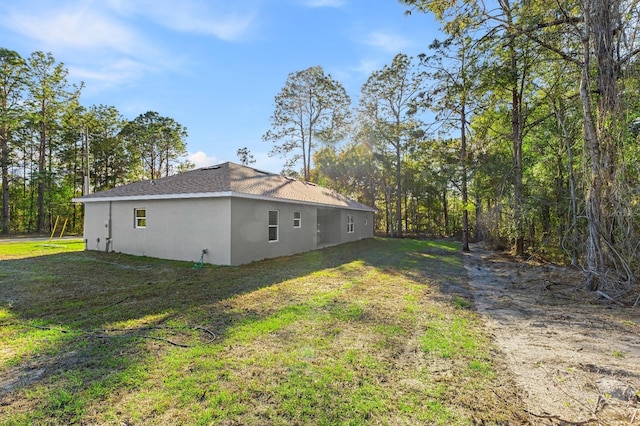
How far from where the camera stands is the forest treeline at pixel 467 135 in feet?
19.6

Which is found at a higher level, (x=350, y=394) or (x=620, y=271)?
(x=620, y=271)

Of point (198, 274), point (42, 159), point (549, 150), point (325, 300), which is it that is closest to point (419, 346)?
point (325, 300)

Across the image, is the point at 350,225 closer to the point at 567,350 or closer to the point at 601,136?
the point at 601,136

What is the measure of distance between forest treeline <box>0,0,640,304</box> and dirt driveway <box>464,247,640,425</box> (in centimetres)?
127

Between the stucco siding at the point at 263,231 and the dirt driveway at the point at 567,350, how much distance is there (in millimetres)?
6565

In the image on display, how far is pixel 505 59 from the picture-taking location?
31.2ft

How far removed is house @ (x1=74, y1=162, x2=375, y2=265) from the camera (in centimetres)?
943

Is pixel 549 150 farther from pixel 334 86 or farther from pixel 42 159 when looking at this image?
pixel 42 159

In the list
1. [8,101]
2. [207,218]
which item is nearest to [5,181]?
[8,101]

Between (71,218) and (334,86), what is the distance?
82.6ft

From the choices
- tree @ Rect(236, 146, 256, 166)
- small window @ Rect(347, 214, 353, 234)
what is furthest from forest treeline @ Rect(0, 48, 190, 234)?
small window @ Rect(347, 214, 353, 234)

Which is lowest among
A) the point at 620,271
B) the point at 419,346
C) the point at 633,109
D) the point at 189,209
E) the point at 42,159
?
the point at 419,346

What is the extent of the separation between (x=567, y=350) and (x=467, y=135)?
1390 centimetres

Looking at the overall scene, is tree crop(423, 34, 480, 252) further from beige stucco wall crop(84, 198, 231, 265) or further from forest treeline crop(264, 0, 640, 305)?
beige stucco wall crop(84, 198, 231, 265)
